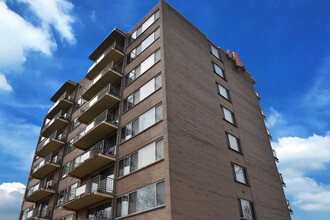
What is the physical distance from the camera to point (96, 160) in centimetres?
2011

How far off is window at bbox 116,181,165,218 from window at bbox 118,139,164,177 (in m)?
1.61

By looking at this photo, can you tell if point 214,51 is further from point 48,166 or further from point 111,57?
point 48,166

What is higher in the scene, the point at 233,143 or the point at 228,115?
the point at 228,115

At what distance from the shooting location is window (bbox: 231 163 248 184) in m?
19.9

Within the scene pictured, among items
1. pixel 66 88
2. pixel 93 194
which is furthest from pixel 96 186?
pixel 66 88

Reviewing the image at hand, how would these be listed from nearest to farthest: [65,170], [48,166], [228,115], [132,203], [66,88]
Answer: [132,203]
[228,115]
[65,170]
[48,166]
[66,88]

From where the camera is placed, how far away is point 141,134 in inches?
733

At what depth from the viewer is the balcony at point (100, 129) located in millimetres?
21250

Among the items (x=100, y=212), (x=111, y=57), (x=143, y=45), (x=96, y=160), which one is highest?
(x=111, y=57)

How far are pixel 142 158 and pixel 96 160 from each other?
4488mm

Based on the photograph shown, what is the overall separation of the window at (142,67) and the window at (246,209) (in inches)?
477

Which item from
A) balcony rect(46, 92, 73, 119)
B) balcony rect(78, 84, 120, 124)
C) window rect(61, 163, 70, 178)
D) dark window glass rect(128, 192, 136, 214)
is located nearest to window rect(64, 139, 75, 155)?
window rect(61, 163, 70, 178)

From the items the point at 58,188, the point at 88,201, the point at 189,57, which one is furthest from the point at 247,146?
the point at 58,188

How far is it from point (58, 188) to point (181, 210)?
18102 mm
